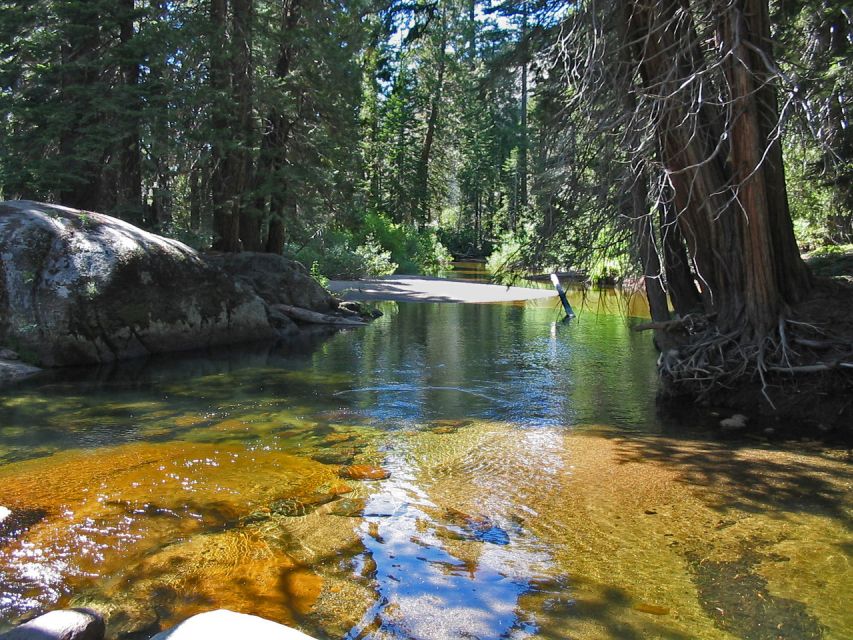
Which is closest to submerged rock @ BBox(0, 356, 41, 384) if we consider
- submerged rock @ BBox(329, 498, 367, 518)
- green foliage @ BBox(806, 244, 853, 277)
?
submerged rock @ BBox(329, 498, 367, 518)

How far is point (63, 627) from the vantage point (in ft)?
9.61

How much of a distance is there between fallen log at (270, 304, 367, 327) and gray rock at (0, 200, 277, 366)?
2928mm

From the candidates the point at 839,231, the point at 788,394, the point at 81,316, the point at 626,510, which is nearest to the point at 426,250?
the point at 839,231

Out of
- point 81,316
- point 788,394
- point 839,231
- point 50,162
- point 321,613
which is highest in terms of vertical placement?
point 50,162

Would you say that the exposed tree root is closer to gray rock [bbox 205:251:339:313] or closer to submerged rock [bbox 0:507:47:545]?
submerged rock [bbox 0:507:47:545]

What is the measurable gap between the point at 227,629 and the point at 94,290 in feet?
29.2

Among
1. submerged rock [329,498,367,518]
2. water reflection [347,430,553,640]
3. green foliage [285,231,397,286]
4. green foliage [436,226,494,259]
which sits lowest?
water reflection [347,430,553,640]

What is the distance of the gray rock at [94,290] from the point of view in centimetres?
1008

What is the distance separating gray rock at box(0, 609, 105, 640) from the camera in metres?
2.82

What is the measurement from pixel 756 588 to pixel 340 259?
76.1 ft

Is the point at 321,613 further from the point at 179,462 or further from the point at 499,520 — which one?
the point at 179,462

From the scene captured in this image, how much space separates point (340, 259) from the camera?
85.6 ft

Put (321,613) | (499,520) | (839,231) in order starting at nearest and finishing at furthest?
(321,613) < (499,520) < (839,231)

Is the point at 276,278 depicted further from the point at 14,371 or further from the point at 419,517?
the point at 419,517
